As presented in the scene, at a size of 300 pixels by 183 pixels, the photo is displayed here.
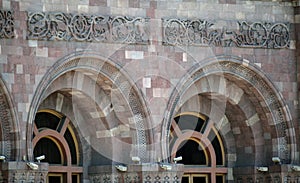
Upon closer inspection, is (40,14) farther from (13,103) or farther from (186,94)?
(186,94)

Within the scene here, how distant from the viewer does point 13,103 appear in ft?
85.8

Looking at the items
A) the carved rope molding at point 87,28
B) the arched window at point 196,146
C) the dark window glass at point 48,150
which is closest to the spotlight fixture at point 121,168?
the dark window glass at point 48,150

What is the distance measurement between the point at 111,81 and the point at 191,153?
3.10 meters

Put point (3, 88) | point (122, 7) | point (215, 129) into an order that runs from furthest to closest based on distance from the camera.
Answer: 1. point (215, 129)
2. point (122, 7)
3. point (3, 88)

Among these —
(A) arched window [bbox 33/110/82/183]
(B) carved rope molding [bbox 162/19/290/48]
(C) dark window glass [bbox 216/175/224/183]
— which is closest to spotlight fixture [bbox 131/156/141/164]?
(A) arched window [bbox 33/110/82/183]

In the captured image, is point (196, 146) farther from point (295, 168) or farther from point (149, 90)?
point (295, 168)

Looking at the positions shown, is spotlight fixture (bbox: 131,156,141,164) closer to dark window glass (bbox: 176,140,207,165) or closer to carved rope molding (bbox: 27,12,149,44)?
dark window glass (bbox: 176,140,207,165)

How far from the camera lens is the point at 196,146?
1158 inches

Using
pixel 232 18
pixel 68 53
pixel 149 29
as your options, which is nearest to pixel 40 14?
pixel 68 53

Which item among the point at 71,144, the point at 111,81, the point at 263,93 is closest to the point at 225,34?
the point at 263,93

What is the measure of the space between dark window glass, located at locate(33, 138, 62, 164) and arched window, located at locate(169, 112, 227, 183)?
2859 mm

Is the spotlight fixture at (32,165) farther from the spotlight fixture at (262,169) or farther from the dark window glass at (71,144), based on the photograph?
the spotlight fixture at (262,169)

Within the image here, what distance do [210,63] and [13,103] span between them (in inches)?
203

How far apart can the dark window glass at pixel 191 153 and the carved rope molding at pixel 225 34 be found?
251 cm
